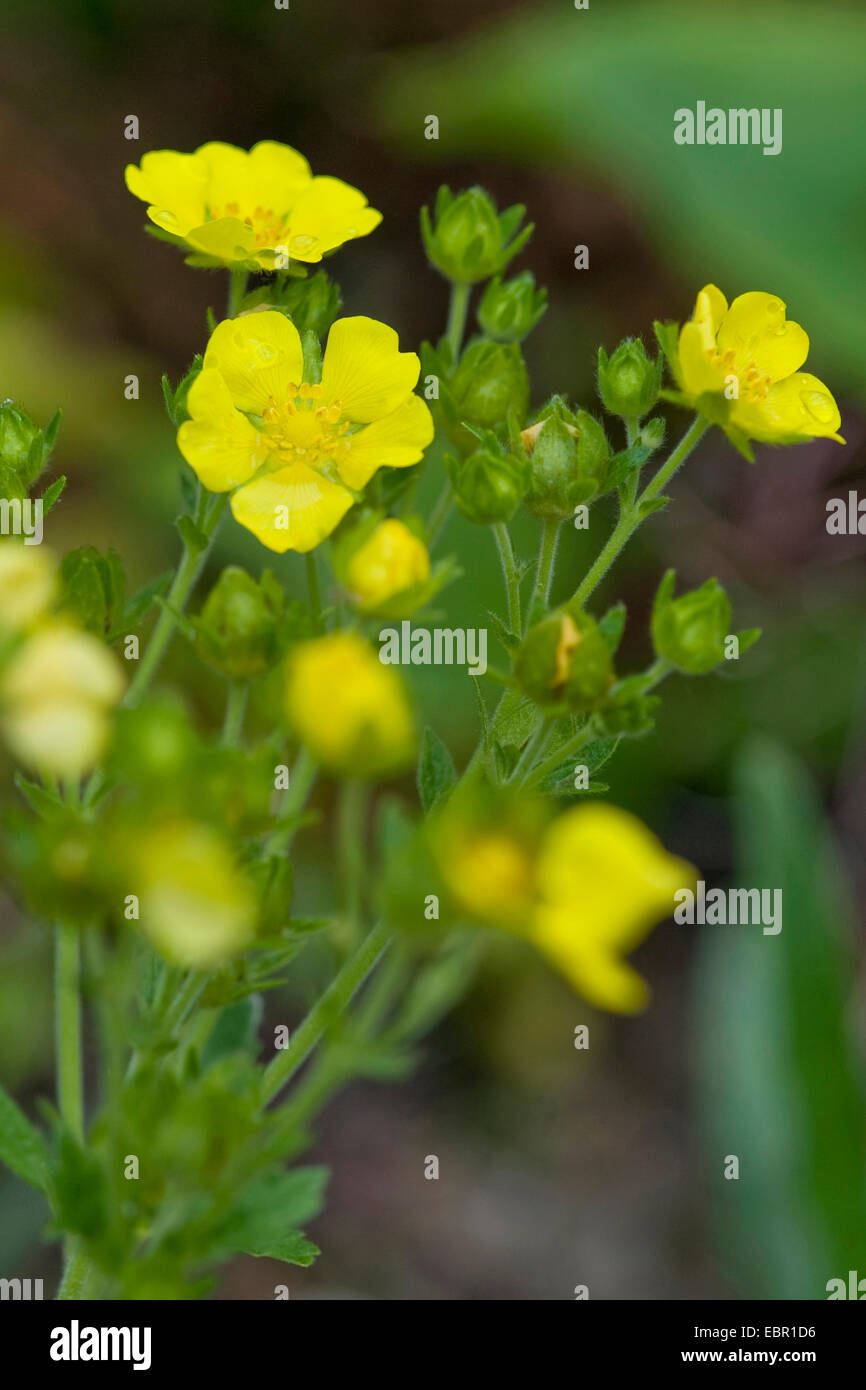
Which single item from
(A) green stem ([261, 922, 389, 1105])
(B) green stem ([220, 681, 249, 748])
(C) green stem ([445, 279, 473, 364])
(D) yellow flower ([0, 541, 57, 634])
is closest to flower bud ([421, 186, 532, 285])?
(C) green stem ([445, 279, 473, 364])

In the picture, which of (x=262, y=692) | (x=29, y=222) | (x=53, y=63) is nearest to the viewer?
(x=262, y=692)

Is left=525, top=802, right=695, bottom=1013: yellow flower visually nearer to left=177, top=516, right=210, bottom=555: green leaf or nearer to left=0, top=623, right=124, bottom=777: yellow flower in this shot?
left=0, top=623, right=124, bottom=777: yellow flower

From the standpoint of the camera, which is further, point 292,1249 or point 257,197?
point 257,197

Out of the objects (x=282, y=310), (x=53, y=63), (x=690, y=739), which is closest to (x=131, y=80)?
(x=53, y=63)

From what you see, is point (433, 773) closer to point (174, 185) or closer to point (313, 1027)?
point (313, 1027)

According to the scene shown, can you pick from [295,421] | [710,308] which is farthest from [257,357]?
[710,308]

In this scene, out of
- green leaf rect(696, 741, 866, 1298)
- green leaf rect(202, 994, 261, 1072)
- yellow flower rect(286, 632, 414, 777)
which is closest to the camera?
yellow flower rect(286, 632, 414, 777)

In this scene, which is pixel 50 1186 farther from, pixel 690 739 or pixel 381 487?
pixel 690 739
